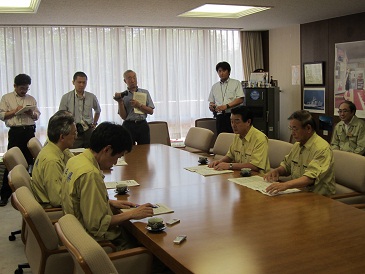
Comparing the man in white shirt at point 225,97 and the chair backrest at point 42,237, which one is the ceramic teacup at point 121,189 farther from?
the man in white shirt at point 225,97

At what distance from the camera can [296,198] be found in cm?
274

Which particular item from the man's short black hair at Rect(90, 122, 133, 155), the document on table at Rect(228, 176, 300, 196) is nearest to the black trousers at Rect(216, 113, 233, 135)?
the document on table at Rect(228, 176, 300, 196)

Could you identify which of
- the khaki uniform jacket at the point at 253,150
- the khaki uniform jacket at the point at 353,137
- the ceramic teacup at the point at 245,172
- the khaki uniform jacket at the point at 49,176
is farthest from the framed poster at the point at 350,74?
the khaki uniform jacket at the point at 49,176

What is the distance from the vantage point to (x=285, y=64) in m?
8.12

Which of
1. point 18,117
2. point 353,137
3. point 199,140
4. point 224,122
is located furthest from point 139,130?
point 353,137

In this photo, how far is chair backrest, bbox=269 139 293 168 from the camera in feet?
12.9

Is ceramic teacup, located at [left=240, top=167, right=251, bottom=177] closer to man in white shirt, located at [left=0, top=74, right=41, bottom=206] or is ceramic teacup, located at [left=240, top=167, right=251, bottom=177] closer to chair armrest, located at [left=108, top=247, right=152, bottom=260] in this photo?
chair armrest, located at [left=108, top=247, right=152, bottom=260]

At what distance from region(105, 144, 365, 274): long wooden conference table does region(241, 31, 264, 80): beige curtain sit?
17.9 ft

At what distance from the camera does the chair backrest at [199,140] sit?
17.1 ft

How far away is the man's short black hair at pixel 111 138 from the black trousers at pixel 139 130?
10.8 feet

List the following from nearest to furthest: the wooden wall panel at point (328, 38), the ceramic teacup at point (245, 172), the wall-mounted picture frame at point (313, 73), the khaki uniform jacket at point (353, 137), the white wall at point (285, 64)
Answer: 1. the ceramic teacup at point (245, 172)
2. the khaki uniform jacket at point (353, 137)
3. the wooden wall panel at point (328, 38)
4. the wall-mounted picture frame at point (313, 73)
5. the white wall at point (285, 64)

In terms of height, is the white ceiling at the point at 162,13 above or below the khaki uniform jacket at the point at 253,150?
above

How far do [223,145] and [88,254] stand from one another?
331cm

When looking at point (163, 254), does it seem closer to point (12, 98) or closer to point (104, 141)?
point (104, 141)
